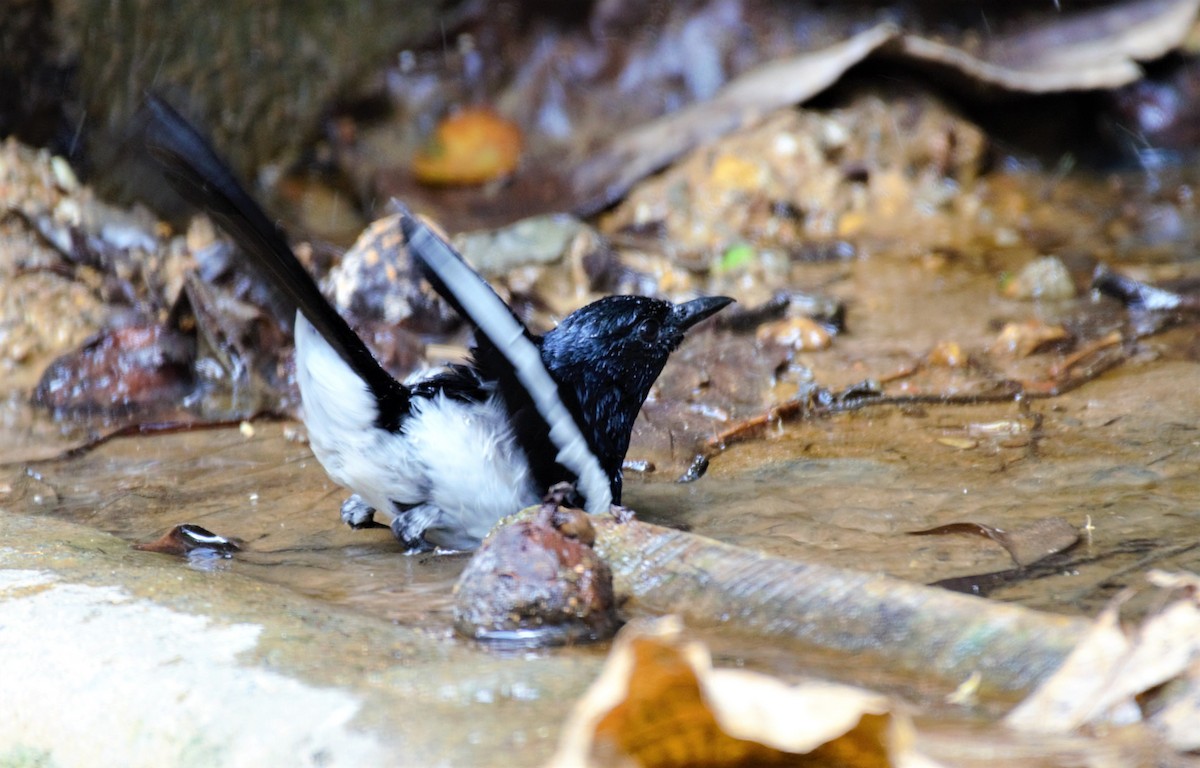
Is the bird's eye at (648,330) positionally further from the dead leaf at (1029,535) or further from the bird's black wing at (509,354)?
the dead leaf at (1029,535)

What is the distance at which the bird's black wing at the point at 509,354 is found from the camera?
2.18 metres

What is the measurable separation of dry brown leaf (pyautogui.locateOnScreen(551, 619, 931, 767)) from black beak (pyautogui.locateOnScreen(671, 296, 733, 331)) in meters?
2.01

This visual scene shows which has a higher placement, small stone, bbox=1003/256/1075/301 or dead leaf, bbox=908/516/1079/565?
small stone, bbox=1003/256/1075/301

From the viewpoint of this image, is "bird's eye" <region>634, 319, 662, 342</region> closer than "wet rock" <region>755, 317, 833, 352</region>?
Yes

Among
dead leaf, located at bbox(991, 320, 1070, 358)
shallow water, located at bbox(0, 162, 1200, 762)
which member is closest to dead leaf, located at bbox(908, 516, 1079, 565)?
shallow water, located at bbox(0, 162, 1200, 762)

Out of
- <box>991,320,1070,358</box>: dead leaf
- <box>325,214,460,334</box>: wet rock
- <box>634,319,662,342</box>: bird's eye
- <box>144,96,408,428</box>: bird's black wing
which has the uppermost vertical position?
<box>144,96,408,428</box>: bird's black wing

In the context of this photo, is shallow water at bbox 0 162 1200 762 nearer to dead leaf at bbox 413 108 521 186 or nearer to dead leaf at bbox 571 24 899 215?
dead leaf at bbox 571 24 899 215

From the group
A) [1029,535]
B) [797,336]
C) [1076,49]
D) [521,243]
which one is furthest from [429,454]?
[1076,49]

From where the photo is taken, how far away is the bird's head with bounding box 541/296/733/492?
116 inches

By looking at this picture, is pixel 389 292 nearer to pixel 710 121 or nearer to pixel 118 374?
pixel 118 374

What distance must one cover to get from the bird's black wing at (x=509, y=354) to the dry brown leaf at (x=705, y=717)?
109cm

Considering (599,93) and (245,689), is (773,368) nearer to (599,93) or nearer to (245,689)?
(245,689)

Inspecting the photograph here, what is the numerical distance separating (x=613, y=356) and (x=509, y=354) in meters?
0.73

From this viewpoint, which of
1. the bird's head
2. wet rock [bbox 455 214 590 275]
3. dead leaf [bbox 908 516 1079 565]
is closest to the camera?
dead leaf [bbox 908 516 1079 565]
